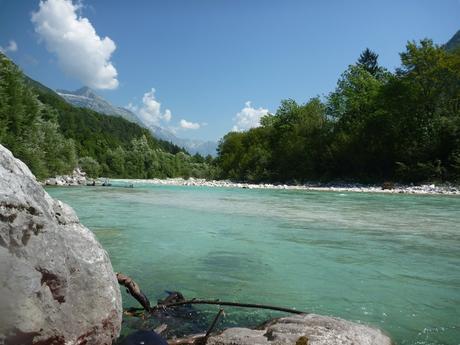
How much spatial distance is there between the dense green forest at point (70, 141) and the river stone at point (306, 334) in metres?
29.1

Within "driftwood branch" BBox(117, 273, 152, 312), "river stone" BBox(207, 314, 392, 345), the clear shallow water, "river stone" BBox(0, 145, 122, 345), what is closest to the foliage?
the clear shallow water

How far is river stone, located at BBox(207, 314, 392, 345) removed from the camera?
3.21m

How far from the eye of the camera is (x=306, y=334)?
3.33 m

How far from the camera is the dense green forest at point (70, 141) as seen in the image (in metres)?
31.2

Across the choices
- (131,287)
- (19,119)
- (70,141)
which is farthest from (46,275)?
(70,141)

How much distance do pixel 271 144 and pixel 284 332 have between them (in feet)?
209

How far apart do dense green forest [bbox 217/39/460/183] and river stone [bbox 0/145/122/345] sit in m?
33.5

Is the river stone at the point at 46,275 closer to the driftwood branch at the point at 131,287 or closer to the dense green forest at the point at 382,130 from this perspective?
the driftwood branch at the point at 131,287

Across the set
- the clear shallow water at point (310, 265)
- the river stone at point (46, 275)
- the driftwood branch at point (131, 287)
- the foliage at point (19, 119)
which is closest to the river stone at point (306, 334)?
the clear shallow water at point (310, 265)

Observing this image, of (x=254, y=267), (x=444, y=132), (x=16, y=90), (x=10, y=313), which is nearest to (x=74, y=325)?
(x=10, y=313)

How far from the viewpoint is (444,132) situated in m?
35.4

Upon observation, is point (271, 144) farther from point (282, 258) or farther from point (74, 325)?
point (74, 325)

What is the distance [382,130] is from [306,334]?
42.4 metres

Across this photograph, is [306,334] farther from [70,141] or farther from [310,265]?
[70,141]
